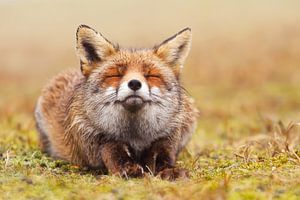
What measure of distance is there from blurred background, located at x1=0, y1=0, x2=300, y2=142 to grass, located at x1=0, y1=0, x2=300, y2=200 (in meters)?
0.07

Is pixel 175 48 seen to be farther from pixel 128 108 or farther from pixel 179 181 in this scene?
pixel 179 181

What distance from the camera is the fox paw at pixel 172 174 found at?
6.91 m

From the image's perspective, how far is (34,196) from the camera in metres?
5.84

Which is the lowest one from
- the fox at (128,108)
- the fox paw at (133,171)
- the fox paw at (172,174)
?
the fox paw at (172,174)

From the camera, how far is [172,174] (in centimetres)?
696

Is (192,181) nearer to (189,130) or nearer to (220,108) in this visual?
(189,130)

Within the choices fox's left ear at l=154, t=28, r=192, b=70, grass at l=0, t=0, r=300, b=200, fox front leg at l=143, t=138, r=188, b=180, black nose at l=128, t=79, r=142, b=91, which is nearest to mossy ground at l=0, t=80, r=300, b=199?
grass at l=0, t=0, r=300, b=200

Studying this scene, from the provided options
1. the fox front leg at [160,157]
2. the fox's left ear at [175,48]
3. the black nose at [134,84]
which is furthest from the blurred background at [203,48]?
the black nose at [134,84]

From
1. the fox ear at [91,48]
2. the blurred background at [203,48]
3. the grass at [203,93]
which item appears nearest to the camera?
the grass at [203,93]

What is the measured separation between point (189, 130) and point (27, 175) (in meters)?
3.22

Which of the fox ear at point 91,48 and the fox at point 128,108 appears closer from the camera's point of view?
the fox at point 128,108

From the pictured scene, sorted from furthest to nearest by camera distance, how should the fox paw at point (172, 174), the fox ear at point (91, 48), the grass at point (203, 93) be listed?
the fox ear at point (91, 48) → the fox paw at point (172, 174) → the grass at point (203, 93)

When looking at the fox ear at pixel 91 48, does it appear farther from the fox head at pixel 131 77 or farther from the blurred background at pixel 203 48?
the blurred background at pixel 203 48

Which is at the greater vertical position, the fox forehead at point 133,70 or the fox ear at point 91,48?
the fox ear at point 91,48
